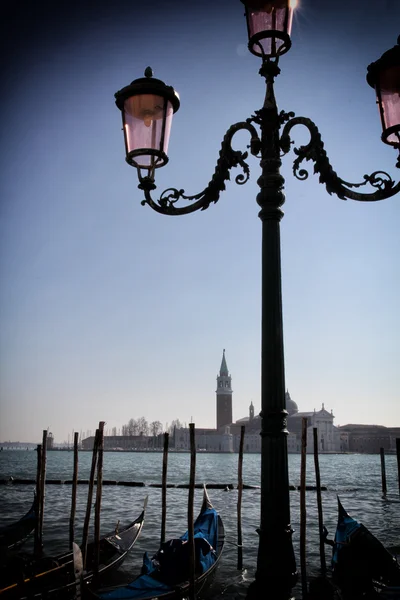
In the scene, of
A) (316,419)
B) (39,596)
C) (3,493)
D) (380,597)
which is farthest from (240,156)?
(316,419)

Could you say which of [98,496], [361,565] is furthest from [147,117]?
[98,496]

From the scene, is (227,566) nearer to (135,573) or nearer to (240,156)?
(135,573)

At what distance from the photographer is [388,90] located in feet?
8.95

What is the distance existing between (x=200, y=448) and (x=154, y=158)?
91.4 meters

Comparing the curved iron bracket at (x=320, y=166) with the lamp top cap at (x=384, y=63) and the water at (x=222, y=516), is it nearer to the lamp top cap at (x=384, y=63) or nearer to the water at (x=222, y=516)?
the lamp top cap at (x=384, y=63)

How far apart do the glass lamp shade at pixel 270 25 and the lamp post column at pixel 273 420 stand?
0.40 meters

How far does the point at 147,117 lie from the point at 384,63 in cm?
132

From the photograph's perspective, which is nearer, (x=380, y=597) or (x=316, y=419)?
(x=380, y=597)

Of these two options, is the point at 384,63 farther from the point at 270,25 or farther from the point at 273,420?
the point at 273,420

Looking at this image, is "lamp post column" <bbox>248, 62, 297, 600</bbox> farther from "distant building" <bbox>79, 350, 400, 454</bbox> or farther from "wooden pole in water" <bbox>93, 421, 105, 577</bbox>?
"distant building" <bbox>79, 350, 400, 454</bbox>

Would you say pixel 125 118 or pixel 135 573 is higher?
pixel 125 118

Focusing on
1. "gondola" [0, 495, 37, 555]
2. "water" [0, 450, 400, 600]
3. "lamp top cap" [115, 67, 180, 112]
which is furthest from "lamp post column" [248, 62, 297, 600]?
"gondola" [0, 495, 37, 555]

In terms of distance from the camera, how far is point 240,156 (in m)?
3.07

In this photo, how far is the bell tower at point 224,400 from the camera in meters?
90.1
